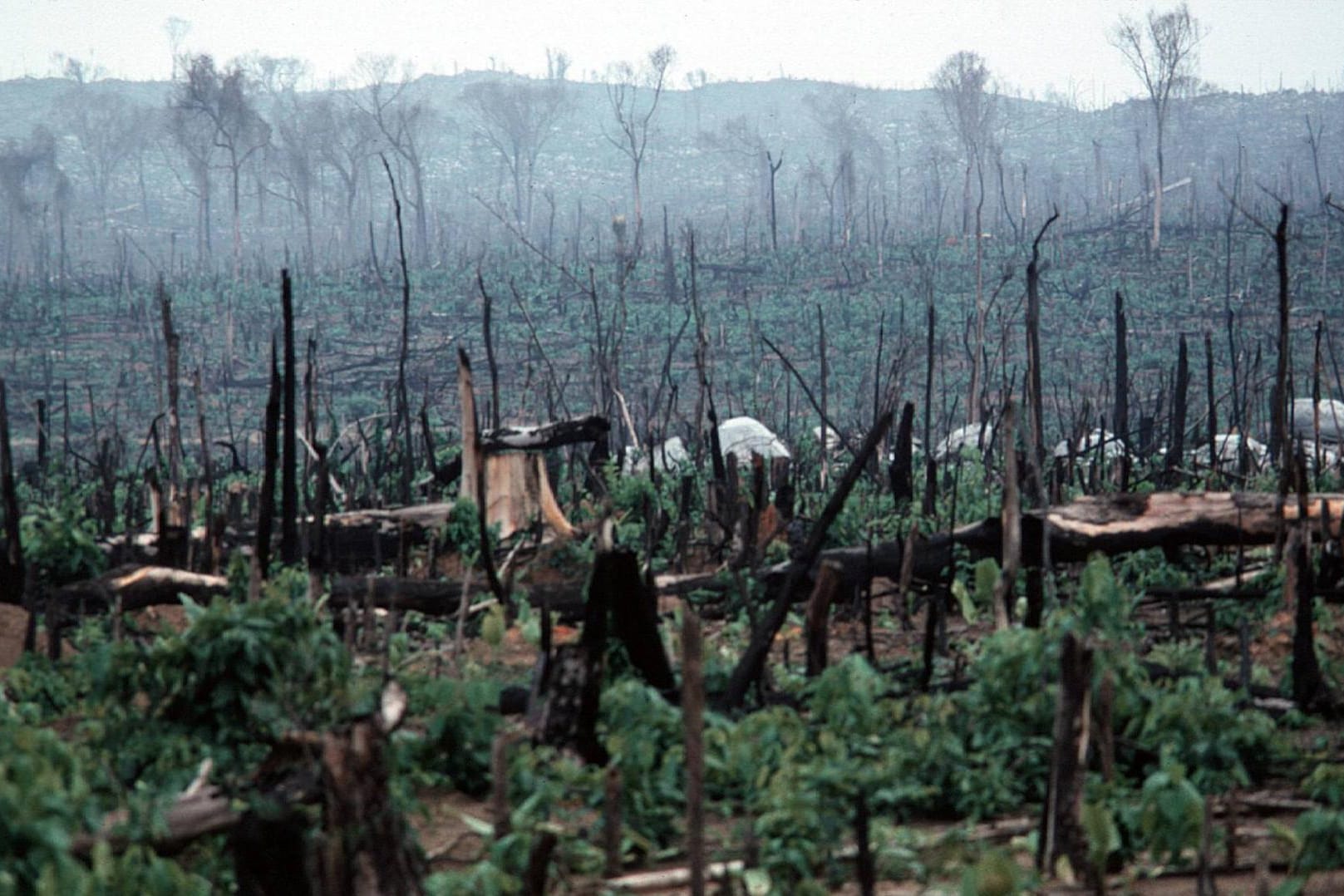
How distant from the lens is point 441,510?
29.5 ft

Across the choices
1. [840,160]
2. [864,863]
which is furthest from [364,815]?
[840,160]

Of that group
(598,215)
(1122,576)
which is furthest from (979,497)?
(598,215)

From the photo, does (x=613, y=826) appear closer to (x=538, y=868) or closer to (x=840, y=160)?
(x=538, y=868)

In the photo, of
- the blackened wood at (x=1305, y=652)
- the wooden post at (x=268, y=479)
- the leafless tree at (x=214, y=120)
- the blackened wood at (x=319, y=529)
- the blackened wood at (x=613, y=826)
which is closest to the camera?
the blackened wood at (x=613, y=826)

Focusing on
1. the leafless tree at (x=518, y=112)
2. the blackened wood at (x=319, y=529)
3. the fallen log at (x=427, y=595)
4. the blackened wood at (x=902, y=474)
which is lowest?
the fallen log at (x=427, y=595)

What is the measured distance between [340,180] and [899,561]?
2617 inches

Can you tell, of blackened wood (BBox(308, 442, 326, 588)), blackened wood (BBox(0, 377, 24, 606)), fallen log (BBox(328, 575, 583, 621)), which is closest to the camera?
blackened wood (BBox(308, 442, 326, 588))

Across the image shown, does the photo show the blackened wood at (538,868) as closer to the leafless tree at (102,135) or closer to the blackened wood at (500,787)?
the blackened wood at (500,787)

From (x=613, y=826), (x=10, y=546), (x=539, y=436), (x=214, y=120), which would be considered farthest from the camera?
(x=214, y=120)

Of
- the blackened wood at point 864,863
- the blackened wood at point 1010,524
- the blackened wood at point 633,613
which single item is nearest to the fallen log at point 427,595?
the blackened wood at point 633,613

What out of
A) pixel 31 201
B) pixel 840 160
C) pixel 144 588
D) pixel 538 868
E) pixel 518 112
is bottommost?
pixel 144 588

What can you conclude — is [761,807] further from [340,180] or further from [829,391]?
[340,180]

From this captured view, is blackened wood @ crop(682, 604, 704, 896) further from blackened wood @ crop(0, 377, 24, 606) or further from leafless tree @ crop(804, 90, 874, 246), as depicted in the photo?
leafless tree @ crop(804, 90, 874, 246)

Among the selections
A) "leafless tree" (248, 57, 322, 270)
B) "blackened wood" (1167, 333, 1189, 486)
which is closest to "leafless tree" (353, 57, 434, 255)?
"leafless tree" (248, 57, 322, 270)
